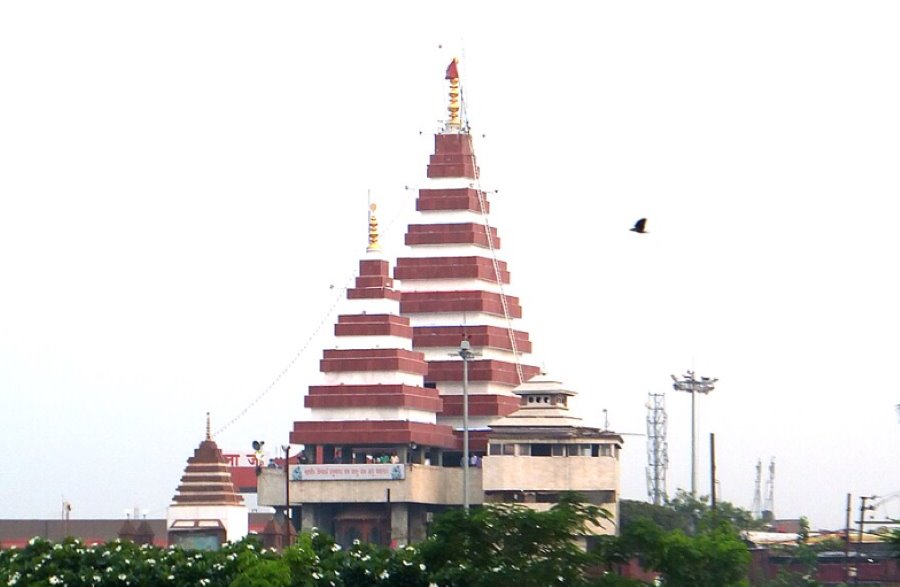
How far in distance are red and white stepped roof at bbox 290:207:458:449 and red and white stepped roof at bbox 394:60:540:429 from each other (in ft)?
8.51

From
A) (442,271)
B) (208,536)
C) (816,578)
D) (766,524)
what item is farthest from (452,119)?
(766,524)

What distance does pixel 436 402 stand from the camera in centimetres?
11450

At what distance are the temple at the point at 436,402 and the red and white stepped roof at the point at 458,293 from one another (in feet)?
0.24

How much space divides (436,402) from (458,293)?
6424 millimetres

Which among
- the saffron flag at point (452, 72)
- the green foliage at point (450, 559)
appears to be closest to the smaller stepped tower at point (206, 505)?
the saffron flag at point (452, 72)

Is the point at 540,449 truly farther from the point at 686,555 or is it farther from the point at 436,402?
the point at 686,555

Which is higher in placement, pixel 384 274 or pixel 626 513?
pixel 384 274

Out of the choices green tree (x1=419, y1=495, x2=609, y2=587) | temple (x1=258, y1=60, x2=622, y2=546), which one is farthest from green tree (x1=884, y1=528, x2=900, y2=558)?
temple (x1=258, y1=60, x2=622, y2=546)

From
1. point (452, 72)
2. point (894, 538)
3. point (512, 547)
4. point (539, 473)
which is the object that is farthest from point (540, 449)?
point (894, 538)

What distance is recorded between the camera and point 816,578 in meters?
98.9

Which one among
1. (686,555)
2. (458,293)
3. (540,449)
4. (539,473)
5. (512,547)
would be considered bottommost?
(686,555)

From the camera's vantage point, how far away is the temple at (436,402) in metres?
110

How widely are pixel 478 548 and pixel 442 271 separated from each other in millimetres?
63064

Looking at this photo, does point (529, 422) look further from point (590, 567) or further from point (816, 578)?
point (590, 567)
